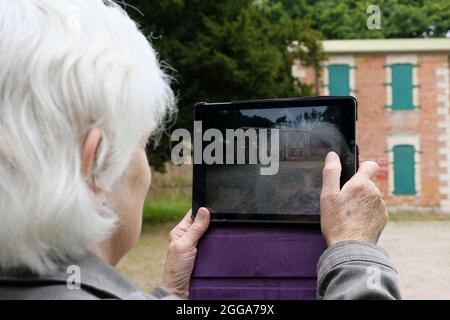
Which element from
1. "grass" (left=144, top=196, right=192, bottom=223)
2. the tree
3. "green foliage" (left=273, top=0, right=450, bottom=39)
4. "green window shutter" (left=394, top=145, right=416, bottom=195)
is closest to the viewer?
the tree

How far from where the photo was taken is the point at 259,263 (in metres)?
0.74

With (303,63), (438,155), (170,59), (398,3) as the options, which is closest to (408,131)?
(438,155)

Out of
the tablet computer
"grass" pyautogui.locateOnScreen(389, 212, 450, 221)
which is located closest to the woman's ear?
the tablet computer

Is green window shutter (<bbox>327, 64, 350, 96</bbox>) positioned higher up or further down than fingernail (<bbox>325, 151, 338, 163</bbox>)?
higher up

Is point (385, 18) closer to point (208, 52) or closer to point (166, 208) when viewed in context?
point (166, 208)

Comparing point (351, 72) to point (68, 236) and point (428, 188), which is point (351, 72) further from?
point (68, 236)

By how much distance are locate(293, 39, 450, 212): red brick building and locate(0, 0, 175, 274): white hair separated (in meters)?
8.96

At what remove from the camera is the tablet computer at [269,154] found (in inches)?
27.7

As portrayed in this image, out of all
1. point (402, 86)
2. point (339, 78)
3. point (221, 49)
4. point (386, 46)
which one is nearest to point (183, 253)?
point (221, 49)

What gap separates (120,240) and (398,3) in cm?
1538

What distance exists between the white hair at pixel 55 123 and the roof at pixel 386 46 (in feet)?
29.9

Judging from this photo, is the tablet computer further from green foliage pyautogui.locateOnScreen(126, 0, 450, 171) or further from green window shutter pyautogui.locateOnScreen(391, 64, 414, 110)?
green window shutter pyautogui.locateOnScreen(391, 64, 414, 110)

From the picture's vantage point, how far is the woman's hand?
76 cm

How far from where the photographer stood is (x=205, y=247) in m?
0.77
